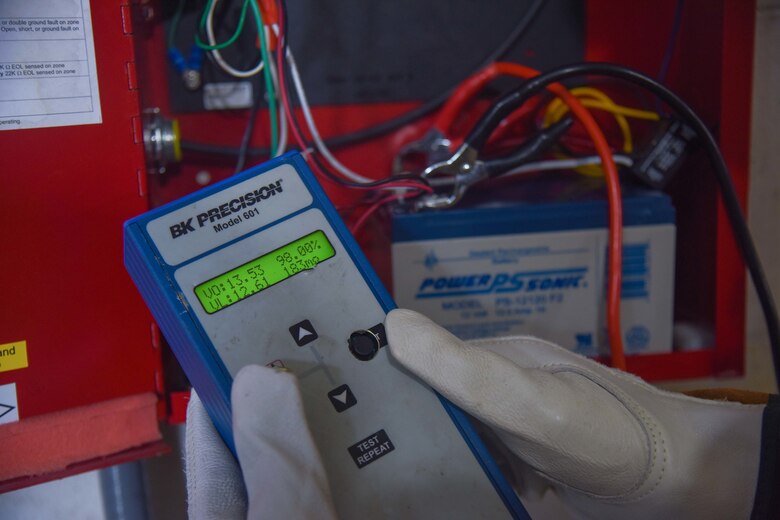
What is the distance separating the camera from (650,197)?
716 mm

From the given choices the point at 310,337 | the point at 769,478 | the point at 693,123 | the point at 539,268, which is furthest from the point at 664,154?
the point at 310,337

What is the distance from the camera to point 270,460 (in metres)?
0.44

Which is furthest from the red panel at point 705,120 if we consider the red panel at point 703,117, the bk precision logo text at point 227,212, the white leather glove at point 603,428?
the bk precision logo text at point 227,212

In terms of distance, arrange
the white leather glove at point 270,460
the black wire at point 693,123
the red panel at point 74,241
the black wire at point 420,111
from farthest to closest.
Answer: the black wire at point 420,111, the black wire at point 693,123, the red panel at point 74,241, the white leather glove at point 270,460

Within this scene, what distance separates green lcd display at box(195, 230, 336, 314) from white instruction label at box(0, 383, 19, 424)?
20 centimetres

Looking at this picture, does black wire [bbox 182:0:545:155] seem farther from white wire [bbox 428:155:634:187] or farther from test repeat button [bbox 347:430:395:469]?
test repeat button [bbox 347:430:395:469]

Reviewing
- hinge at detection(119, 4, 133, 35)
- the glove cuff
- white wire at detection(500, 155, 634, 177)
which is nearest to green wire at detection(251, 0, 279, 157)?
hinge at detection(119, 4, 133, 35)

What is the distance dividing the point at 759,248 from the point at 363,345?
1.94ft

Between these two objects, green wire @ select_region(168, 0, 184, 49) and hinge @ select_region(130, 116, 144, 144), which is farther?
green wire @ select_region(168, 0, 184, 49)

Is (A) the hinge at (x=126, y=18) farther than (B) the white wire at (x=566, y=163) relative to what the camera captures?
No

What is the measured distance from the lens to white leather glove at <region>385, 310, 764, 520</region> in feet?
1.58

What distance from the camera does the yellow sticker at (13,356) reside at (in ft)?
1.80

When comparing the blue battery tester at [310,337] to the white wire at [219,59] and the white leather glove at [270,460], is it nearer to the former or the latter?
the white leather glove at [270,460]

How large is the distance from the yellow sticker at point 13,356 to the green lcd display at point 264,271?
7.2 inches
